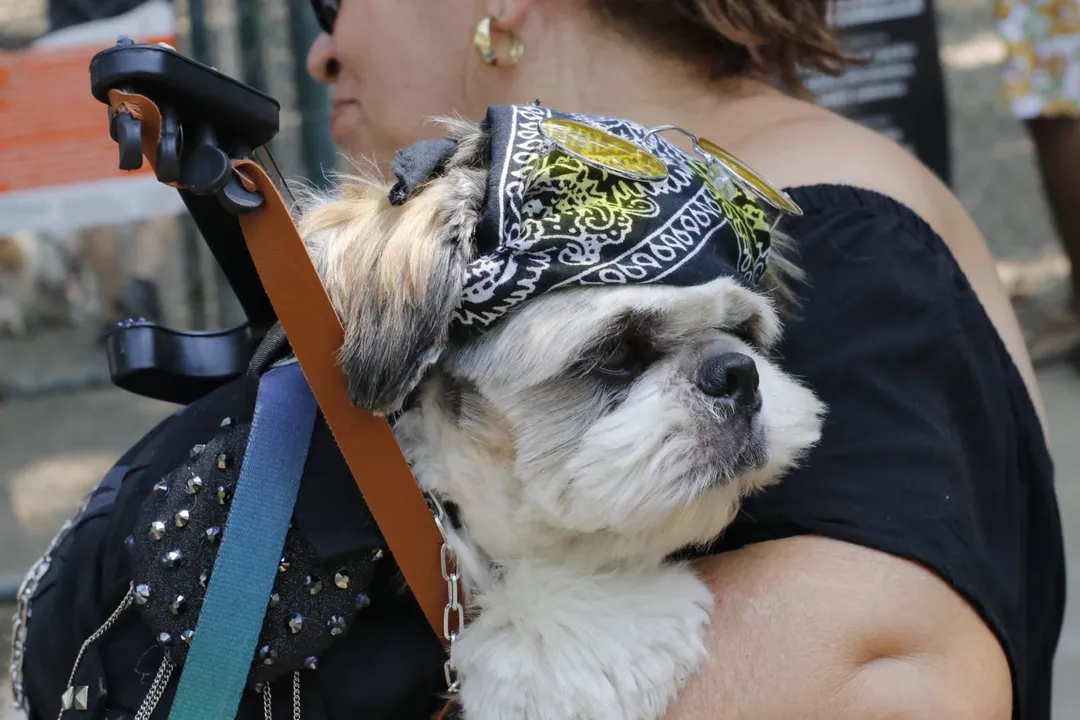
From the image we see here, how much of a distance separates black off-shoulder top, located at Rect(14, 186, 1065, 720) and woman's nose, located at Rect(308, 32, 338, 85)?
82 cm

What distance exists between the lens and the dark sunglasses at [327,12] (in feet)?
Result: 7.54

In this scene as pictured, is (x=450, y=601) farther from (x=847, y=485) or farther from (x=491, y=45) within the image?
(x=491, y=45)

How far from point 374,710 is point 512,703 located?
196mm

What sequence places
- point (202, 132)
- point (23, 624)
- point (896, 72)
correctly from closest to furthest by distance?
point (202, 132) → point (23, 624) → point (896, 72)

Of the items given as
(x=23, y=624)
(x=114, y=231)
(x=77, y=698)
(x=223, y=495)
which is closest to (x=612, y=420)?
(x=223, y=495)

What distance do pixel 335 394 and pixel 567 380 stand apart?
0.29 metres

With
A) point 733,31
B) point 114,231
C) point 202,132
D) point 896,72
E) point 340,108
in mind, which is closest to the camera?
point 202,132

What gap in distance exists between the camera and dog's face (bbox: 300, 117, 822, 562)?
144 cm

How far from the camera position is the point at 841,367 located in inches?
66.6

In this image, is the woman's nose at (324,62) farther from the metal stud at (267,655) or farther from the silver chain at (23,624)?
the metal stud at (267,655)

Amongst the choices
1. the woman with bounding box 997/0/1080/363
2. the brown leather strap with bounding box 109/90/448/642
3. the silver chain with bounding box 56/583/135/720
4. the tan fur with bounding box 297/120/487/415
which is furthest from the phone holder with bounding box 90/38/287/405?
the woman with bounding box 997/0/1080/363

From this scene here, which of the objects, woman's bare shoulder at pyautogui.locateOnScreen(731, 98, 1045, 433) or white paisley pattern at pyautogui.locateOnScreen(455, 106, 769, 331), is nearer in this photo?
white paisley pattern at pyautogui.locateOnScreen(455, 106, 769, 331)

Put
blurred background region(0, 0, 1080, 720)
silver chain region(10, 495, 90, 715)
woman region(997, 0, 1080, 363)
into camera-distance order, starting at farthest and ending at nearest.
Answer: woman region(997, 0, 1080, 363)
blurred background region(0, 0, 1080, 720)
silver chain region(10, 495, 90, 715)

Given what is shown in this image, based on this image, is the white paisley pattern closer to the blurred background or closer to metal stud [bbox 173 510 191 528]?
metal stud [bbox 173 510 191 528]
